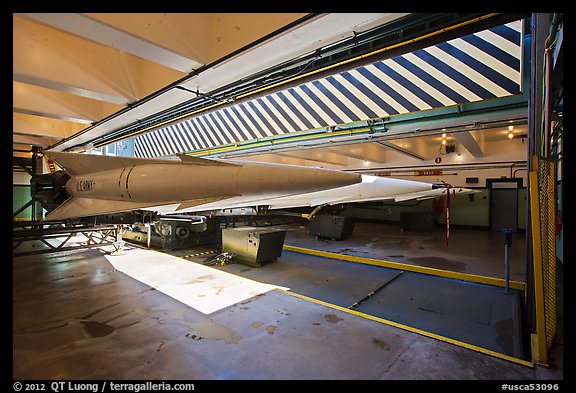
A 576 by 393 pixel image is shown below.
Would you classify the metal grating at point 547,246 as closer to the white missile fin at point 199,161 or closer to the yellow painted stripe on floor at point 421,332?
the yellow painted stripe on floor at point 421,332

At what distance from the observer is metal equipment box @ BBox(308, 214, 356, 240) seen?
9.87 metres

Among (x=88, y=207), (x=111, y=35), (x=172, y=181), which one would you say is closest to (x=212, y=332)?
(x=172, y=181)

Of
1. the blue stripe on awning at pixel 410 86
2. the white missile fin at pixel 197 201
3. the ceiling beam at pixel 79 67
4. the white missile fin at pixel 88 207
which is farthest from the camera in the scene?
the blue stripe on awning at pixel 410 86

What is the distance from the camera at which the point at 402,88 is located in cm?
495

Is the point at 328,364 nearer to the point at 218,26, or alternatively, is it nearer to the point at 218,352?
the point at 218,352

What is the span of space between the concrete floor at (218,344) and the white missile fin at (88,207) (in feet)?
4.90

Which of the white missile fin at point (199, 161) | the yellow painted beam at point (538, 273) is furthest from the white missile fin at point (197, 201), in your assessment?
the yellow painted beam at point (538, 273)

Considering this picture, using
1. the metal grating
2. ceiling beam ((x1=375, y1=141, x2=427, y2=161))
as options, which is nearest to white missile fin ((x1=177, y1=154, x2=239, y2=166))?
the metal grating

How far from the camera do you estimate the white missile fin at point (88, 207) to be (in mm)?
4027

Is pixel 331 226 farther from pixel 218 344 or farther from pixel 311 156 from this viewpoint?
pixel 218 344

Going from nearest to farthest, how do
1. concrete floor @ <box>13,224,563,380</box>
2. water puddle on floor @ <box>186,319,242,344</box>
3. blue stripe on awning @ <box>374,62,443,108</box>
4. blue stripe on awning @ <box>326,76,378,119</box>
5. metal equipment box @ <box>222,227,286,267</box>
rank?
concrete floor @ <box>13,224,563,380</box> < water puddle on floor @ <box>186,319,242,344</box> < blue stripe on awning @ <box>374,62,443,108</box> < blue stripe on awning @ <box>326,76,378,119</box> < metal equipment box @ <box>222,227,286,267</box>

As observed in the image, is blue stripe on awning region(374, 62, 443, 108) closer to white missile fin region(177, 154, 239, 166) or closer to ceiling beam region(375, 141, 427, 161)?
ceiling beam region(375, 141, 427, 161)

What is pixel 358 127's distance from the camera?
6.35m

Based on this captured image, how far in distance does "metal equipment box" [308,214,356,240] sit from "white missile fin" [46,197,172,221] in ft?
24.1
